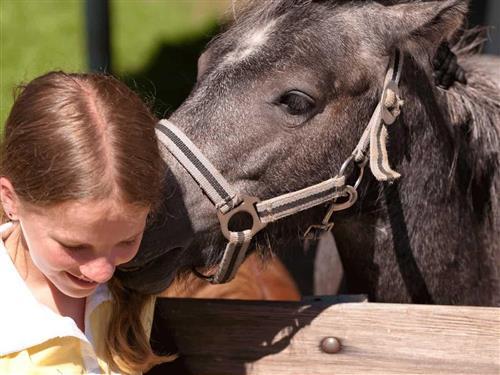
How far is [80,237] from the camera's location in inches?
59.5

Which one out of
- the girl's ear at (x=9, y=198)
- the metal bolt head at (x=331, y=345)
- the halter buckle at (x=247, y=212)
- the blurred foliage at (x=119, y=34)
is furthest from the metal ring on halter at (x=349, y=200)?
the blurred foliage at (x=119, y=34)

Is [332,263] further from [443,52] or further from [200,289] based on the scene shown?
[443,52]

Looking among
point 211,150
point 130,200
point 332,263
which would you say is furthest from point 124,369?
point 332,263

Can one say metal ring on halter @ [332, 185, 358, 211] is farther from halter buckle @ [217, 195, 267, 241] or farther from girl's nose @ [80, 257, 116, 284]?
girl's nose @ [80, 257, 116, 284]

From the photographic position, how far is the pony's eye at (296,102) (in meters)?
2.00

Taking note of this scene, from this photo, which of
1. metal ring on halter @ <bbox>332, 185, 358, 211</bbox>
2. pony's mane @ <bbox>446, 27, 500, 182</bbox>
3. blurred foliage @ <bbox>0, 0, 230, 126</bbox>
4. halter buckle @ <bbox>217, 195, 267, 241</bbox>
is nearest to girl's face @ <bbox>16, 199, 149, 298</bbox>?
halter buckle @ <bbox>217, 195, 267, 241</bbox>

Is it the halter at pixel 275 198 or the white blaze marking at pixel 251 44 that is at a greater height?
the white blaze marking at pixel 251 44

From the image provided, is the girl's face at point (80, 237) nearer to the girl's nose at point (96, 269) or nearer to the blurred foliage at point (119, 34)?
the girl's nose at point (96, 269)

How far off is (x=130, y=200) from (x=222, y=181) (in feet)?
1.40

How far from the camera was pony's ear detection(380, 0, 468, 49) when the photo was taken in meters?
2.02

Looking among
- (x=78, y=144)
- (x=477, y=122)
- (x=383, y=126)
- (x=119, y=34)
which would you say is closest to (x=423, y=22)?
(x=383, y=126)

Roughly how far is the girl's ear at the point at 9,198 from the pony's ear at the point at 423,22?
3.24ft

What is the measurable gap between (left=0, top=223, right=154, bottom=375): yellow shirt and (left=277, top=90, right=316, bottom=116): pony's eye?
28.3 inches

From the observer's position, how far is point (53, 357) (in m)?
→ 1.61
